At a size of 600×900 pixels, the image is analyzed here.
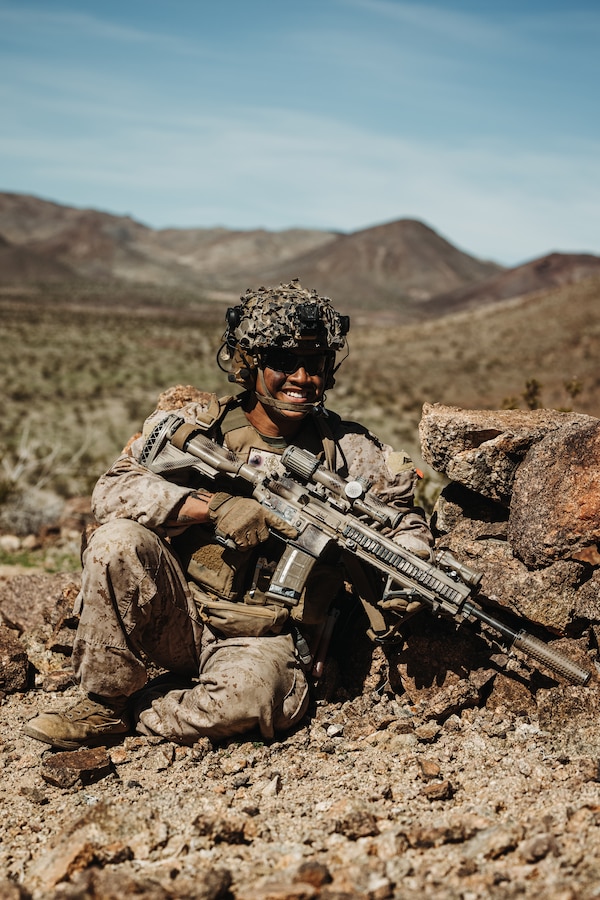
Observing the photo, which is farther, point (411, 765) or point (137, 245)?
point (137, 245)

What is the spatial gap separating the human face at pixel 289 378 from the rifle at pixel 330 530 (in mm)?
384

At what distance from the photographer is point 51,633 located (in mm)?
5270

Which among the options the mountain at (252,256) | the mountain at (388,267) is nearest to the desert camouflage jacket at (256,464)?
the mountain at (252,256)

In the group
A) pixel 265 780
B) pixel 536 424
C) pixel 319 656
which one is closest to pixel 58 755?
pixel 265 780

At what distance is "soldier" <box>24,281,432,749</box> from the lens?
151 inches

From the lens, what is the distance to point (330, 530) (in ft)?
12.9

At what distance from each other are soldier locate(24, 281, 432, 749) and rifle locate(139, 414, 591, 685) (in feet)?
0.40

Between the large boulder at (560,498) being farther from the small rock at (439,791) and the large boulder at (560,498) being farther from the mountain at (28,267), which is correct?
the mountain at (28,267)

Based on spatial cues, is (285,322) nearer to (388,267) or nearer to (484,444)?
(484,444)

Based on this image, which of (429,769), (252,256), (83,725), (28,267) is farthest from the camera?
(252,256)

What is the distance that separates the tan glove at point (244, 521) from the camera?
3850 mm

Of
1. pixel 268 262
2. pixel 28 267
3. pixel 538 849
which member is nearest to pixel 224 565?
pixel 538 849

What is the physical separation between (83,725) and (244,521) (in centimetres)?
126

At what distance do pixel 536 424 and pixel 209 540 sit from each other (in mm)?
1803
